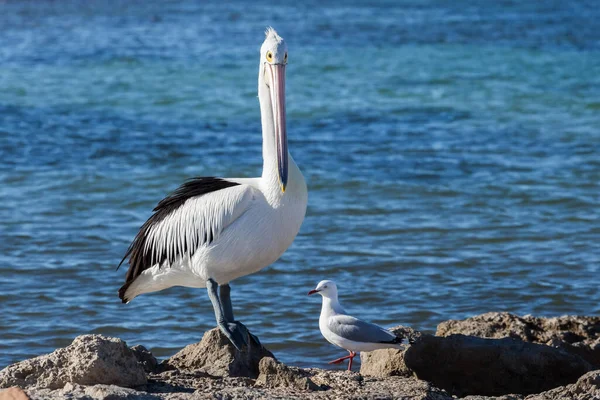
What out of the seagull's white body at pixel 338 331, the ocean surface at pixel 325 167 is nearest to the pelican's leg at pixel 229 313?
the seagull's white body at pixel 338 331

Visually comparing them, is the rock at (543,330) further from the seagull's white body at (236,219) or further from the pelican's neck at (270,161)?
the pelican's neck at (270,161)

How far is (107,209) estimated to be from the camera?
1004cm

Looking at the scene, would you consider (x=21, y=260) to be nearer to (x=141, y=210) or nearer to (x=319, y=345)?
(x=141, y=210)

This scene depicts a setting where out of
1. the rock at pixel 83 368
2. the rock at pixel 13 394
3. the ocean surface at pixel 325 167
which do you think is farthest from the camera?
the ocean surface at pixel 325 167

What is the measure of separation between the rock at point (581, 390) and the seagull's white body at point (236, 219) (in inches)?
59.5

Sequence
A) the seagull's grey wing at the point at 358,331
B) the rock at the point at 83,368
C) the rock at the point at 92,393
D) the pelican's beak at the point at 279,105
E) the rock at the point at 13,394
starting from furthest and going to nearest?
the pelican's beak at the point at 279,105 → the seagull's grey wing at the point at 358,331 → the rock at the point at 83,368 → the rock at the point at 92,393 → the rock at the point at 13,394

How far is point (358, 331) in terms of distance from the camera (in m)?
5.24

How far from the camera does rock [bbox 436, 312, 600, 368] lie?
5.47m

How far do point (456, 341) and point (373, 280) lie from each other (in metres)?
2.55

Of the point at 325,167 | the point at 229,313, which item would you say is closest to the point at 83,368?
the point at 229,313

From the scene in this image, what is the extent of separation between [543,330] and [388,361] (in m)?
1.07

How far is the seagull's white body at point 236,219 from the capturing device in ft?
17.0

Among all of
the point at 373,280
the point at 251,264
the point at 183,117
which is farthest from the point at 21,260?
the point at 183,117

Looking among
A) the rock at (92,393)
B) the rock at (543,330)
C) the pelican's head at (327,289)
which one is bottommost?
the rock at (92,393)
